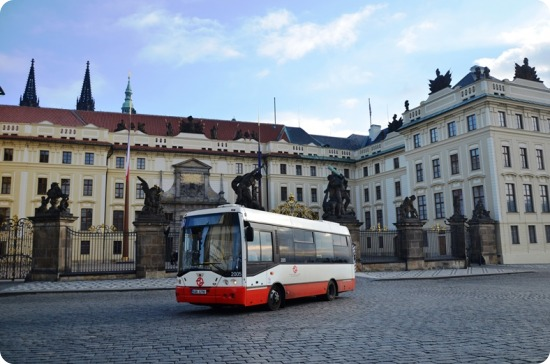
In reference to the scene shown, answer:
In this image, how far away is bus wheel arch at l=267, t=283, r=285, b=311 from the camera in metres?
11.9

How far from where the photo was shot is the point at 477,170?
123ft

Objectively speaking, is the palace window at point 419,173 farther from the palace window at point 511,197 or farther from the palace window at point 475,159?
the palace window at point 511,197

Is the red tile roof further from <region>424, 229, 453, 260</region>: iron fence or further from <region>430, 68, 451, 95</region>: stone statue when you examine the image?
<region>424, 229, 453, 260</region>: iron fence

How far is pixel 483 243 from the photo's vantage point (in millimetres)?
32781

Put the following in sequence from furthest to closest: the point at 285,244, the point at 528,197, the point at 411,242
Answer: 1. the point at 528,197
2. the point at 411,242
3. the point at 285,244

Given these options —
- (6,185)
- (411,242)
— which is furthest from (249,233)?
(6,185)

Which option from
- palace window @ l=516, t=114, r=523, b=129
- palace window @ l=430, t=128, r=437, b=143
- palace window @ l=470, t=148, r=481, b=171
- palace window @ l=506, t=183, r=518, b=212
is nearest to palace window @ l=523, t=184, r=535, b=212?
palace window @ l=506, t=183, r=518, b=212

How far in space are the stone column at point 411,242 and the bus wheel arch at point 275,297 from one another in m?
16.5

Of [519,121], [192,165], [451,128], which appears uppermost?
[451,128]

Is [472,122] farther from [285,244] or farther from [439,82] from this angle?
[285,244]

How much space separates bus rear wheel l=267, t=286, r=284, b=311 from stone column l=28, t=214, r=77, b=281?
1288 cm

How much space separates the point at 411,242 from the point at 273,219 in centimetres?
1696

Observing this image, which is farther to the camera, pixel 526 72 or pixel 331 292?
pixel 526 72

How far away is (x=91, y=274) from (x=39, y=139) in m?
28.9
